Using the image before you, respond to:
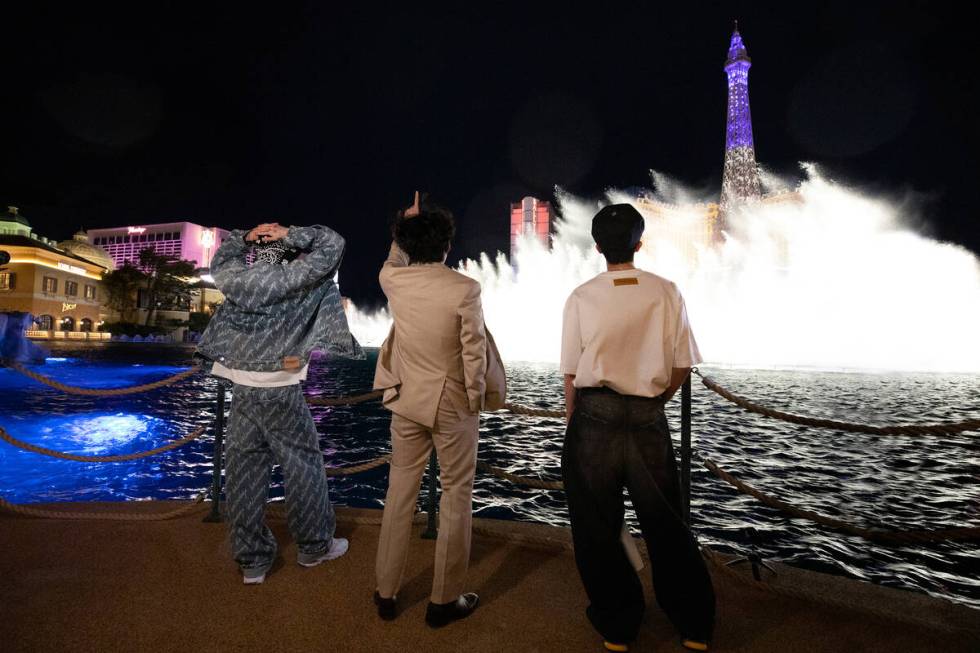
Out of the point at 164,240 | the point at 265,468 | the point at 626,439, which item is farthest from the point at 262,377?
the point at 164,240

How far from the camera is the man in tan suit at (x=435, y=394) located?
2.38 m

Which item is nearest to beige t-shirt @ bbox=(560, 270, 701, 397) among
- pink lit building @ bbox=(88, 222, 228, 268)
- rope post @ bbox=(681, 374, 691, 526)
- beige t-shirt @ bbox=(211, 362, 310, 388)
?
rope post @ bbox=(681, 374, 691, 526)

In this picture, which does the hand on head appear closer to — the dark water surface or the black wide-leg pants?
the black wide-leg pants

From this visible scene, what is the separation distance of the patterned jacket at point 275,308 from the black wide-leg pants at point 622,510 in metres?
1.48

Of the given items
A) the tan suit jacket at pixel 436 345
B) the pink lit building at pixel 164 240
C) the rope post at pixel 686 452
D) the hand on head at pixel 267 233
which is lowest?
the rope post at pixel 686 452

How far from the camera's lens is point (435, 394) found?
93.3 inches

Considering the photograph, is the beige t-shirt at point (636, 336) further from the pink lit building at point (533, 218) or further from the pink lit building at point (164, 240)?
the pink lit building at point (164, 240)

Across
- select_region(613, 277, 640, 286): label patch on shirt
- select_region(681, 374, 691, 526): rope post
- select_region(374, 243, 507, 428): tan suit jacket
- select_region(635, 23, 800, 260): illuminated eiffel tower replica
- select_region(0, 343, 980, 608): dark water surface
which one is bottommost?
select_region(0, 343, 980, 608): dark water surface

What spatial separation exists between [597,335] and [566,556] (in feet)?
6.31

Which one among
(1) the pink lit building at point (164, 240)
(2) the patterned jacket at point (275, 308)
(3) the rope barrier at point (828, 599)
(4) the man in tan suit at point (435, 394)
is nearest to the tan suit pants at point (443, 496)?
(4) the man in tan suit at point (435, 394)

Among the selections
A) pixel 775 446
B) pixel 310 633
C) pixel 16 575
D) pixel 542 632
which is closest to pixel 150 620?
pixel 310 633

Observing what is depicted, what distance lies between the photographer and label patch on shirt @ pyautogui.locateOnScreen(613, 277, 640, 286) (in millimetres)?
2178

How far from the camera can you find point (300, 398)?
3.03 metres

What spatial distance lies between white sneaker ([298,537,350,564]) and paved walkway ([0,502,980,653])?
7cm
